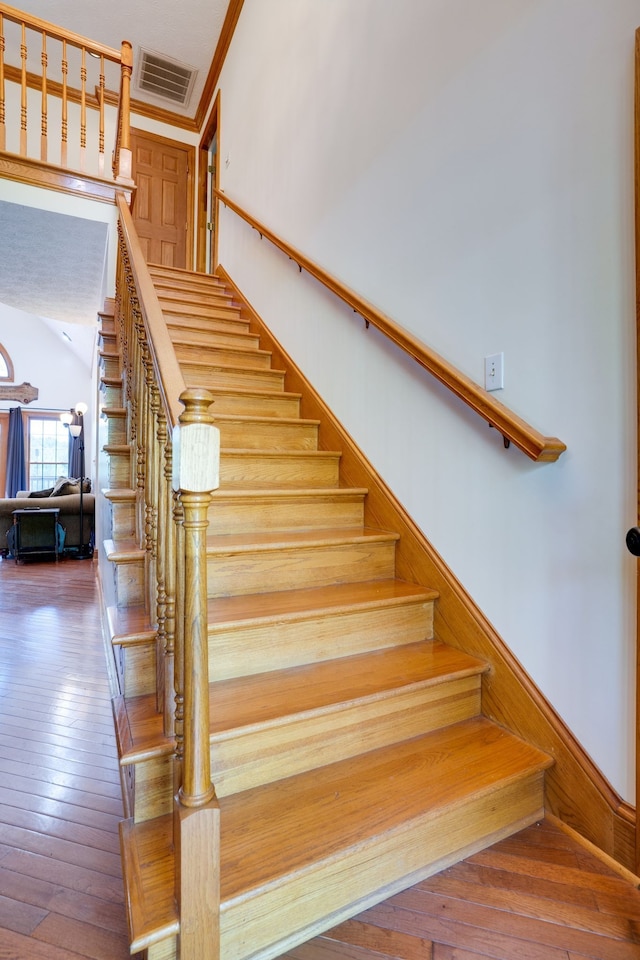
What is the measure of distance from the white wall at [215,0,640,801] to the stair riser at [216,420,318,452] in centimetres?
22

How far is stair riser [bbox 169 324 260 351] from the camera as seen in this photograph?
305 cm

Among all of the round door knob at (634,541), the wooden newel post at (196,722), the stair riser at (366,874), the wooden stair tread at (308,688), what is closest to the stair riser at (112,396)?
the wooden stair tread at (308,688)

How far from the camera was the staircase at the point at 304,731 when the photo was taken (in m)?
1.00

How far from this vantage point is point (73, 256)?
3.56 metres

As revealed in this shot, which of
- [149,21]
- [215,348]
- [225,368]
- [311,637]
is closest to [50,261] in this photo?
[215,348]

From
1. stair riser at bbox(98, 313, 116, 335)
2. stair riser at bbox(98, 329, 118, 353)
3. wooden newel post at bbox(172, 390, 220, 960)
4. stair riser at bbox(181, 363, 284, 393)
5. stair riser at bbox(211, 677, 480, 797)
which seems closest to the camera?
wooden newel post at bbox(172, 390, 220, 960)

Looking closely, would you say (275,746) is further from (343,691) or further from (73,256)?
(73,256)

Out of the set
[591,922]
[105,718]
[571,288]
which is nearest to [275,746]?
[591,922]

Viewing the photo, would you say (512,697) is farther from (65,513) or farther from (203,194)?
(203,194)

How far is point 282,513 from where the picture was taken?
2049mm

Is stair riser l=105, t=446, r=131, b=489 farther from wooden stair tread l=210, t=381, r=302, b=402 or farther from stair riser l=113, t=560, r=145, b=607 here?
stair riser l=113, t=560, r=145, b=607

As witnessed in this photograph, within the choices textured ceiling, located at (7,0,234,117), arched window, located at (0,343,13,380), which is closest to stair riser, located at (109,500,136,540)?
textured ceiling, located at (7,0,234,117)

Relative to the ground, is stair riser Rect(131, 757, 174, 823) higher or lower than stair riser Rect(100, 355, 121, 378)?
lower

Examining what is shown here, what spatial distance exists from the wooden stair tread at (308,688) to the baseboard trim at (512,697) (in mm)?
76
